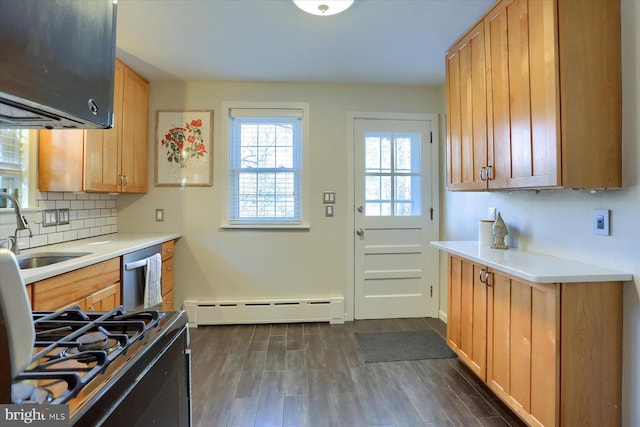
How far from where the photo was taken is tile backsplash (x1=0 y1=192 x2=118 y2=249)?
2.05m

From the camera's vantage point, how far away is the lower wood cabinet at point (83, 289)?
4.86ft

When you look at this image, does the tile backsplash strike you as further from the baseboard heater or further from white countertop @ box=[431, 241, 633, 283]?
white countertop @ box=[431, 241, 633, 283]

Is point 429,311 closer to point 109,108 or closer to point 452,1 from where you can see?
point 452,1

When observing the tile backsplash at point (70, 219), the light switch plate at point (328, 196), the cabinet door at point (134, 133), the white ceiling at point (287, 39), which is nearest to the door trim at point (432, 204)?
the light switch plate at point (328, 196)

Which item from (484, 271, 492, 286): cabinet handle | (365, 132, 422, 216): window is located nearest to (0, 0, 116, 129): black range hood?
(484, 271, 492, 286): cabinet handle

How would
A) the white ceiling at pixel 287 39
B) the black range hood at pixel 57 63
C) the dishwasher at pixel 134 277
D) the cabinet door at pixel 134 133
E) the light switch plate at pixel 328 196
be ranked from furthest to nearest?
1. the light switch plate at pixel 328 196
2. the cabinet door at pixel 134 133
3. the dishwasher at pixel 134 277
4. the white ceiling at pixel 287 39
5. the black range hood at pixel 57 63

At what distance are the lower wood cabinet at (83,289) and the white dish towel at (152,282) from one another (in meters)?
0.26

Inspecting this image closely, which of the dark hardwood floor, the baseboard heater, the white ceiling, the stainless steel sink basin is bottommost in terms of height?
the dark hardwood floor

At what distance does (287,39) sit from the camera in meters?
2.39

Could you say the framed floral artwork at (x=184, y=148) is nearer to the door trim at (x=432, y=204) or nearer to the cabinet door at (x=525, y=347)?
the door trim at (x=432, y=204)

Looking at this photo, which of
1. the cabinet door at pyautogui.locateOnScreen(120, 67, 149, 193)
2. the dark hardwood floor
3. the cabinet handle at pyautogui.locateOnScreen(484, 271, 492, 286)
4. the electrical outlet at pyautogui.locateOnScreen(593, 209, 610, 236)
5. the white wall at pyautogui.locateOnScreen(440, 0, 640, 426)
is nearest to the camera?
the white wall at pyautogui.locateOnScreen(440, 0, 640, 426)

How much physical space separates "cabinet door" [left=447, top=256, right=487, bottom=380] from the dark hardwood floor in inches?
7.6

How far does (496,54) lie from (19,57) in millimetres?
2194

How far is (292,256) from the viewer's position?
3258 millimetres
